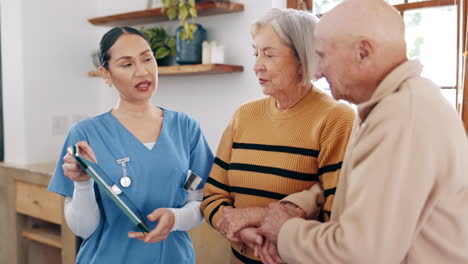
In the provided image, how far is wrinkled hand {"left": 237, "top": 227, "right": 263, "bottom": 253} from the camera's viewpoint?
42.2 inches

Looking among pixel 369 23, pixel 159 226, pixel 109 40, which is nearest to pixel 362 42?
pixel 369 23

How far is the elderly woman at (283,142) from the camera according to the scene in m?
1.13

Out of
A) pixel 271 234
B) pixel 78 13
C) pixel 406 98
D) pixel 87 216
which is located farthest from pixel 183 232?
pixel 78 13

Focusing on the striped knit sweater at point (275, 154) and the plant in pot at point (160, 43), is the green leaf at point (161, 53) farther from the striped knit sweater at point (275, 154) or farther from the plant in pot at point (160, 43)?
the striped knit sweater at point (275, 154)

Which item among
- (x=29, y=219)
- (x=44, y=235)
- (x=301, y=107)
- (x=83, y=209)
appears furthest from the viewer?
(x=29, y=219)

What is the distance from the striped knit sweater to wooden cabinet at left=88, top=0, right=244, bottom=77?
40.9 inches

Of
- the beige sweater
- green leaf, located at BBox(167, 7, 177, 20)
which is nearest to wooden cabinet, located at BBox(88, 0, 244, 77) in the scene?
green leaf, located at BBox(167, 7, 177, 20)

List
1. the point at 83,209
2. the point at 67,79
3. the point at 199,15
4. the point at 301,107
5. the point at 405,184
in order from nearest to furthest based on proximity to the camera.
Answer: the point at 405,184 < the point at 301,107 < the point at 83,209 < the point at 199,15 < the point at 67,79

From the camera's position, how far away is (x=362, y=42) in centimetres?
85

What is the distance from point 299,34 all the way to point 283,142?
0.29m

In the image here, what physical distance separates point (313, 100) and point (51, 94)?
2294 millimetres

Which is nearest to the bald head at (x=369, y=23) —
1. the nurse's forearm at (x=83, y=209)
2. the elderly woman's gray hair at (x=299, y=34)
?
the elderly woman's gray hair at (x=299, y=34)

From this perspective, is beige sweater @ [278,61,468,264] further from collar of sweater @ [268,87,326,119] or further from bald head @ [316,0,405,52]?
collar of sweater @ [268,87,326,119]

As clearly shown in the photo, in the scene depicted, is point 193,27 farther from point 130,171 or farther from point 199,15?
point 130,171
